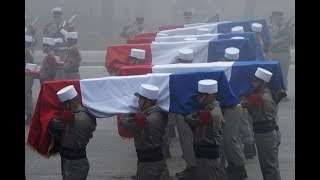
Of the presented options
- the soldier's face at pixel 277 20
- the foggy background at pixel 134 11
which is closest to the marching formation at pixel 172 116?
the soldier's face at pixel 277 20

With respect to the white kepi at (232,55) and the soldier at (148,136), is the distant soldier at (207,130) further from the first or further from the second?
the white kepi at (232,55)

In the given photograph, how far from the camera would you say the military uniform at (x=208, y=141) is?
633 cm

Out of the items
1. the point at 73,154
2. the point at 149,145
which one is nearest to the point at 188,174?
the point at 149,145

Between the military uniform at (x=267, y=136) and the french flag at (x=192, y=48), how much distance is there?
2729mm

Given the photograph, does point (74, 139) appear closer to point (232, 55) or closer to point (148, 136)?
point (148, 136)

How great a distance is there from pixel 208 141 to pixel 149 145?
683mm

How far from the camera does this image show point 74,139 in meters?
6.39

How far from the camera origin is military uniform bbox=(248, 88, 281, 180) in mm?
7184

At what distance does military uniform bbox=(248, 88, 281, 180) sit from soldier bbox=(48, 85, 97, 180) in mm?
2226

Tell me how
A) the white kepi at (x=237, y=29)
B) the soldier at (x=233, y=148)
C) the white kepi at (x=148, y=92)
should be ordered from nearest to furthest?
the white kepi at (x=148, y=92) → the soldier at (x=233, y=148) → the white kepi at (x=237, y=29)

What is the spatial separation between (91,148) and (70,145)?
133 inches

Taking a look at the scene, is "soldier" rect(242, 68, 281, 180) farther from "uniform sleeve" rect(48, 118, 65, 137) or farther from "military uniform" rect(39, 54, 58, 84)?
"military uniform" rect(39, 54, 58, 84)
